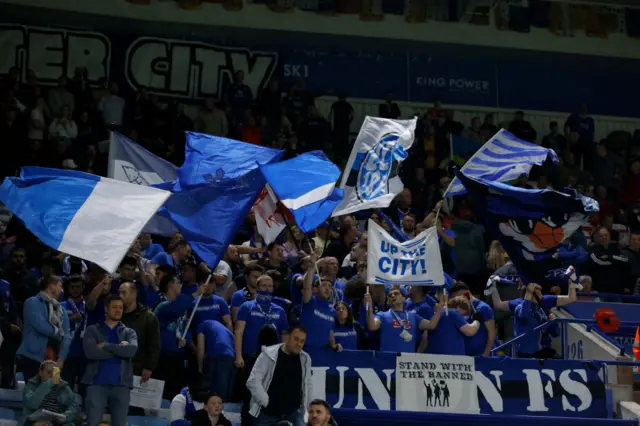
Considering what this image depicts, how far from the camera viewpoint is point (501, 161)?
17641 millimetres

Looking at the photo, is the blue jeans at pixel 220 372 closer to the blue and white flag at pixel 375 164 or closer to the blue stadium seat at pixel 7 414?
the blue stadium seat at pixel 7 414

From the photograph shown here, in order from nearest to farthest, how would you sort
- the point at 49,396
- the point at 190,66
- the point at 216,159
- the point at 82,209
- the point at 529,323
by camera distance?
1. the point at 49,396
2. the point at 82,209
3. the point at 216,159
4. the point at 529,323
5. the point at 190,66

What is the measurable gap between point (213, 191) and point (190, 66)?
1155cm

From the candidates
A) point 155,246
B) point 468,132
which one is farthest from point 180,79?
point 155,246

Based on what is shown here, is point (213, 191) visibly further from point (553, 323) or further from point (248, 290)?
point (553, 323)

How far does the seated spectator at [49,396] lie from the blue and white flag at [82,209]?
1.15m

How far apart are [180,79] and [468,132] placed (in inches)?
226

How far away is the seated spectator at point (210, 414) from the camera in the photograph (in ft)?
43.3

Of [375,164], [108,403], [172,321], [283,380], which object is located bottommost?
[108,403]

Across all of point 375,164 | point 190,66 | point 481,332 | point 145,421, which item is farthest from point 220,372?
point 190,66

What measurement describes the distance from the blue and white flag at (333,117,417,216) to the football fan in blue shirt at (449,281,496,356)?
1.87 meters

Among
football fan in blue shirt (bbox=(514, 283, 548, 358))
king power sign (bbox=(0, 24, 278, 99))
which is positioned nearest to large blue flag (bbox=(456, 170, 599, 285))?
football fan in blue shirt (bbox=(514, 283, 548, 358))

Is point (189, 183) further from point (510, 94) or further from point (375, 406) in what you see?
point (510, 94)

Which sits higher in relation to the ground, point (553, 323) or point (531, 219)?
point (531, 219)
